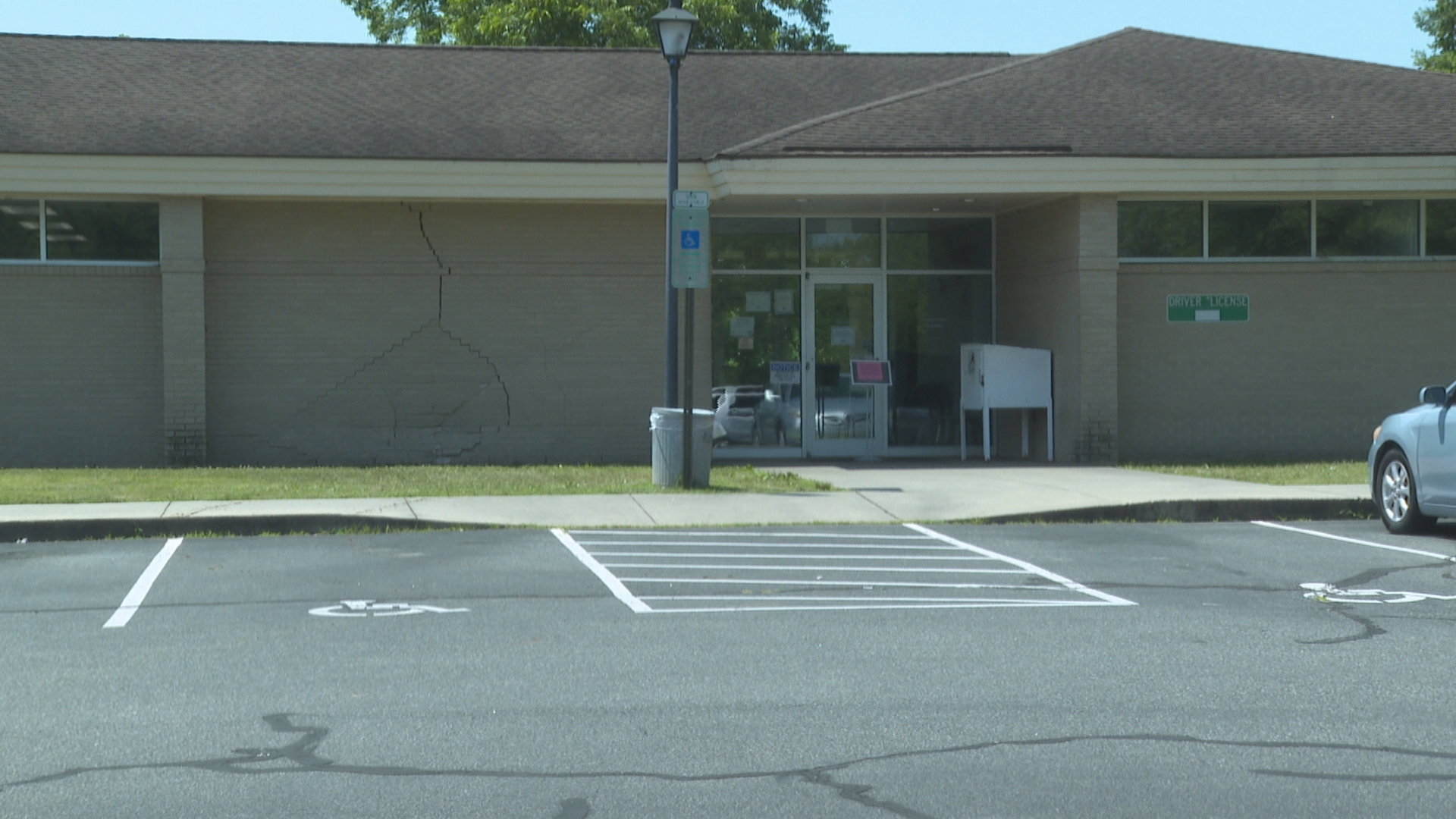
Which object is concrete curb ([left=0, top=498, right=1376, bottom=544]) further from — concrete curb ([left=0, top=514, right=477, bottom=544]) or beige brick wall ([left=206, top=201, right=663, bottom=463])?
beige brick wall ([left=206, top=201, right=663, bottom=463])

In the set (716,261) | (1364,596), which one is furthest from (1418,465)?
(716,261)

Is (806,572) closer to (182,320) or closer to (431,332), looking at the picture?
(431,332)

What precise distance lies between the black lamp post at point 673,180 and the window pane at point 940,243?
19.6ft

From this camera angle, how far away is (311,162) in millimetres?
18516

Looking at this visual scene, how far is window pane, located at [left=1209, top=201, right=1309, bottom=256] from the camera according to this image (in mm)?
19641

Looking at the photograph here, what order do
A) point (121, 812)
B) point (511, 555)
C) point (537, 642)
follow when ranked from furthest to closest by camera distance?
point (511, 555)
point (537, 642)
point (121, 812)

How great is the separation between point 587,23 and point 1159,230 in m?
20.9

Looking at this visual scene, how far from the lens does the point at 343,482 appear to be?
54.2 ft

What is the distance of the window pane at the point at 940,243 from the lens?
69.9 feet

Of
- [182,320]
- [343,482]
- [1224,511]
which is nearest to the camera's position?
[1224,511]

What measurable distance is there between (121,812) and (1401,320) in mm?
18036

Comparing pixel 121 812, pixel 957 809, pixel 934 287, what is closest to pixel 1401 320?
pixel 934 287

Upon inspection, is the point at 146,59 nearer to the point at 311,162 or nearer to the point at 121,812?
the point at 311,162

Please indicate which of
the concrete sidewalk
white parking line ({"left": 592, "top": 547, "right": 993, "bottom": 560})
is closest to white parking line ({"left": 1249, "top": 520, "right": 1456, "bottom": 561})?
the concrete sidewalk
